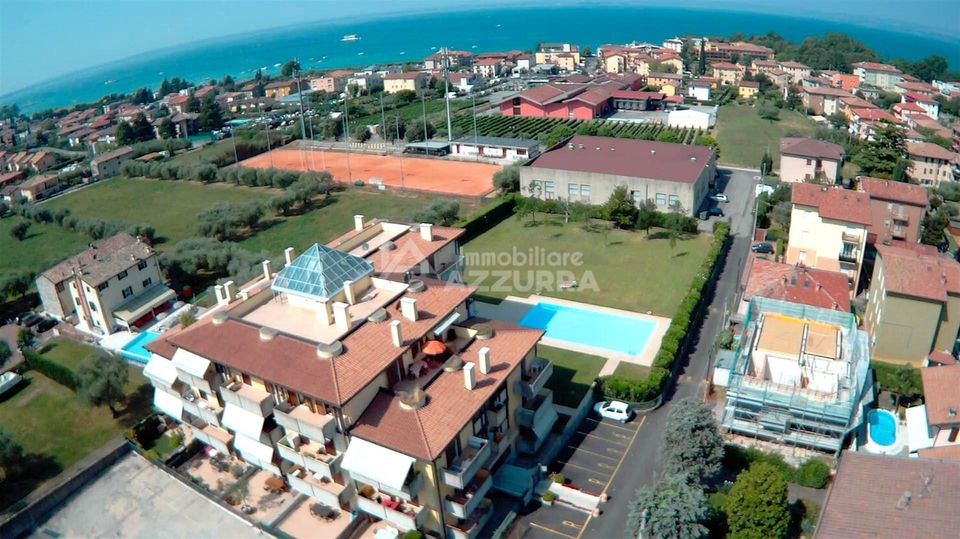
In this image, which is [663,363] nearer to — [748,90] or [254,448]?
[254,448]

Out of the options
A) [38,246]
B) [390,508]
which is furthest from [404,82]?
[390,508]

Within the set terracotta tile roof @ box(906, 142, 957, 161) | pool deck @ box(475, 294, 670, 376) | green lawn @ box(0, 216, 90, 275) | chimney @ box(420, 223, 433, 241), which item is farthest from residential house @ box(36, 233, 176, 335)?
terracotta tile roof @ box(906, 142, 957, 161)

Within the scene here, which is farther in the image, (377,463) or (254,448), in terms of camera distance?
(254,448)

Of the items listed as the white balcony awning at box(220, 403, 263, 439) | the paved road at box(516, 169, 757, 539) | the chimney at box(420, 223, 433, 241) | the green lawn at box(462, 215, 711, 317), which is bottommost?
the paved road at box(516, 169, 757, 539)

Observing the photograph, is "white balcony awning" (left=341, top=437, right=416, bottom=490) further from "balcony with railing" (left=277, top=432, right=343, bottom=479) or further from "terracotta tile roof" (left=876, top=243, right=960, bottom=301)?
"terracotta tile roof" (left=876, top=243, right=960, bottom=301)

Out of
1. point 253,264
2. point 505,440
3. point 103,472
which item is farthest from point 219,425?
point 253,264

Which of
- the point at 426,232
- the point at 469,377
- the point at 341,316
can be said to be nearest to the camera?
the point at 469,377

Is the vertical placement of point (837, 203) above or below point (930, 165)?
above
